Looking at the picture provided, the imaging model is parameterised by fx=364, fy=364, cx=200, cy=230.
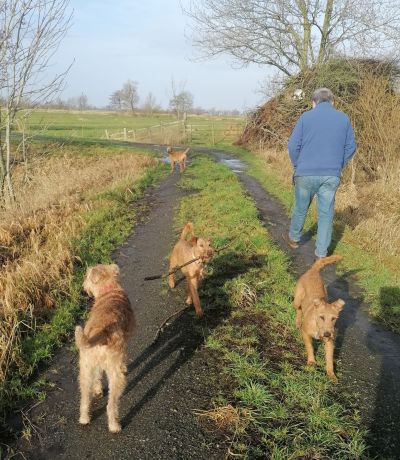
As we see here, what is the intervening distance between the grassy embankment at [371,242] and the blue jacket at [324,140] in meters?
1.88

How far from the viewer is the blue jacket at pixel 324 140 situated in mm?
5613

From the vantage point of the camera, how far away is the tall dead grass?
14.2ft

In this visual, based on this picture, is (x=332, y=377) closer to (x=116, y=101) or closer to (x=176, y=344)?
(x=176, y=344)

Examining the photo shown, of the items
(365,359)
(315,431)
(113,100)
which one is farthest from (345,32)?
(113,100)

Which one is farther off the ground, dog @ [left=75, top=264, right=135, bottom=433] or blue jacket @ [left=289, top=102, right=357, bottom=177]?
blue jacket @ [left=289, top=102, right=357, bottom=177]

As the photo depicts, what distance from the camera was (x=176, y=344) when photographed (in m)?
4.18

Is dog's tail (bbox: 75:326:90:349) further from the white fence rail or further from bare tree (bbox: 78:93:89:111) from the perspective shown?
bare tree (bbox: 78:93:89:111)

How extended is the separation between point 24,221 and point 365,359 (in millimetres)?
7157

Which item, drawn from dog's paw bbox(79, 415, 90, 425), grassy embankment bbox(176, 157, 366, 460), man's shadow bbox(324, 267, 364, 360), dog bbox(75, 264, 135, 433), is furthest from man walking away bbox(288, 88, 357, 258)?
dog's paw bbox(79, 415, 90, 425)

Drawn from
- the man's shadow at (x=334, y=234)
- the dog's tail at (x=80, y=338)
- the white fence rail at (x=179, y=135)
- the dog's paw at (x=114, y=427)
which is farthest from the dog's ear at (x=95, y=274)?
the white fence rail at (x=179, y=135)

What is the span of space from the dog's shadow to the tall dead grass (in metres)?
1.15

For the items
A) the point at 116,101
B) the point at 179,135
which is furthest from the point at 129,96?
the point at 179,135

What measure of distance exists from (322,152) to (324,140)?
0.18 m

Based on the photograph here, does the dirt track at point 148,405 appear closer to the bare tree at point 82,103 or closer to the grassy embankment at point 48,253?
the grassy embankment at point 48,253
